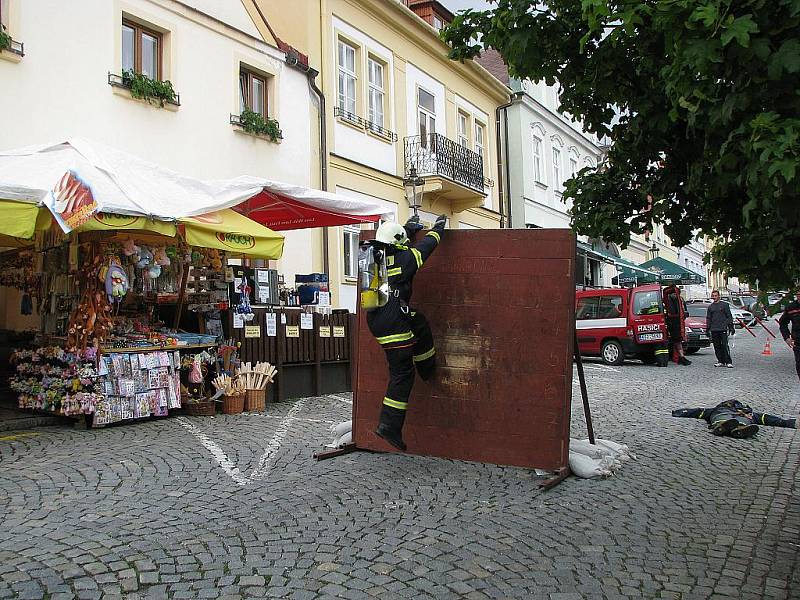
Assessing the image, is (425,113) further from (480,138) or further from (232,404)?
(232,404)

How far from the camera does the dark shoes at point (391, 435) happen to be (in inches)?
232

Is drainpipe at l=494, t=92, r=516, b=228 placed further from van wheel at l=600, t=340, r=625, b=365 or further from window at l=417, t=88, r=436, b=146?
van wheel at l=600, t=340, r=625, b=365

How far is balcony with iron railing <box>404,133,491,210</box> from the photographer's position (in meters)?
18.6

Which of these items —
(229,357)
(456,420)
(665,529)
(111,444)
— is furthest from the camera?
(229,357)

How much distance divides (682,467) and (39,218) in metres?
6.71

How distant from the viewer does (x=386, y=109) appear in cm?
1803

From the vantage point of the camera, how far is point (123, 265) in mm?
8641

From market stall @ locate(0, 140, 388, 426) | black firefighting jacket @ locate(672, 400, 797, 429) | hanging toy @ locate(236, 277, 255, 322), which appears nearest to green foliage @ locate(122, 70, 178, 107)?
market stall @ locate(0, 140, 388, 426)

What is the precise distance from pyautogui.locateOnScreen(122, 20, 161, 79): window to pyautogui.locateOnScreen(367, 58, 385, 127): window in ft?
20.2

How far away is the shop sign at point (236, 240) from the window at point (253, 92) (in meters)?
5.52

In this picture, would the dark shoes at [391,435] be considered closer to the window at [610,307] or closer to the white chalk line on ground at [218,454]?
the white chalk line on ground at [218,454]

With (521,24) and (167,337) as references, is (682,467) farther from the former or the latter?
(167,337)

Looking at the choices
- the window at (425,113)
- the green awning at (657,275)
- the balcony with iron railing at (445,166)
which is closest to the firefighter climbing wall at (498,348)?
the balcony with iron railing at (445,166)

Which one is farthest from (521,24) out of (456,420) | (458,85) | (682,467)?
(458,85)
